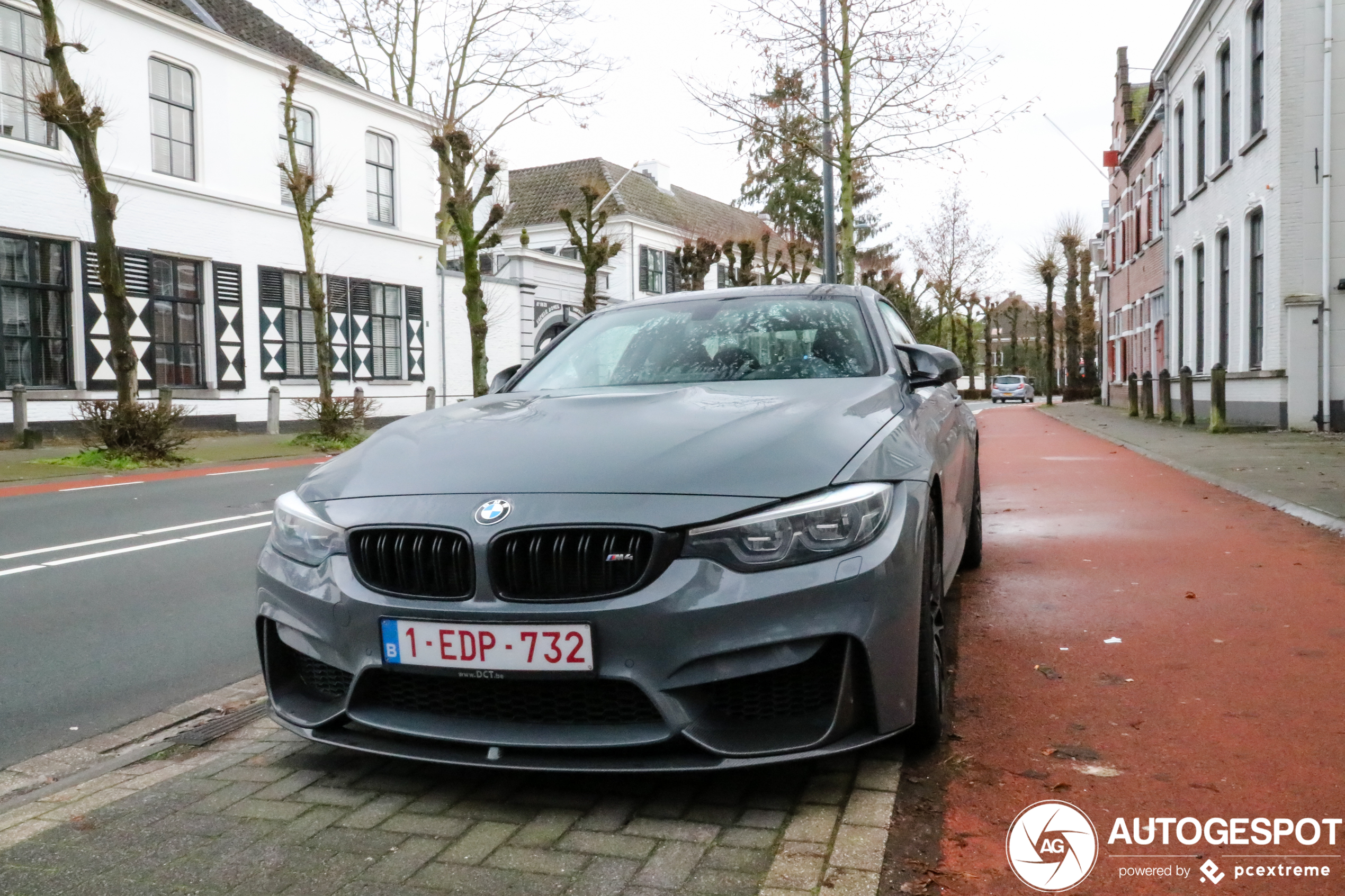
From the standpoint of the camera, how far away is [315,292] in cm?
2247

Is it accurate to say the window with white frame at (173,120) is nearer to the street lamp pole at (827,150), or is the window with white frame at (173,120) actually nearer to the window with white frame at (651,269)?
the street lamp pole at (827,150)

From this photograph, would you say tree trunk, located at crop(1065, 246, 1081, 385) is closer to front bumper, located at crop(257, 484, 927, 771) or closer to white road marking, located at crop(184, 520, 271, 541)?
white road marking, located at crop(184, 520, 271, 541)

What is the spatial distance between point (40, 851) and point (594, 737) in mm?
1392

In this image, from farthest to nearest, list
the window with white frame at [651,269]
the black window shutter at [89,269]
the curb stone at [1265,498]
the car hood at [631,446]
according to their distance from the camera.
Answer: the window with white frame at [651,269] → the black window shutter at [89,269] → the curb stone at [1265,498] → the car hood at [631,446]

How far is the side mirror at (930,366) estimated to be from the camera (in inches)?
170

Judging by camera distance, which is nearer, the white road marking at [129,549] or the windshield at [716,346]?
the windshield at [716,346]

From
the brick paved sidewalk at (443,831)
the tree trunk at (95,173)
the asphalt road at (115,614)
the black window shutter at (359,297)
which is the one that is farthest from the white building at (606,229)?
Result: the brick paved sidewalk at (443,831)

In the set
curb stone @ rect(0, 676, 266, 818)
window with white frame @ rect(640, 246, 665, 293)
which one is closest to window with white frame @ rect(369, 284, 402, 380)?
window with white frame @ rect(640, 246, 665, 293)

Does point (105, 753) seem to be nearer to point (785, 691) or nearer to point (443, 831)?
point (443, 831)

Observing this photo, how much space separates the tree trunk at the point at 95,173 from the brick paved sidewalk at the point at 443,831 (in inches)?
562

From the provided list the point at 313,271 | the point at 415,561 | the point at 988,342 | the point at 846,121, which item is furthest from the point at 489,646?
the point at 988,342

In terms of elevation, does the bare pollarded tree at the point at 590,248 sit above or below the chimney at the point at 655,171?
below

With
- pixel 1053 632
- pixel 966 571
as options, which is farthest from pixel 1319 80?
pixel 1053 632

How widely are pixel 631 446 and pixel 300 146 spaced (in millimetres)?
26813
